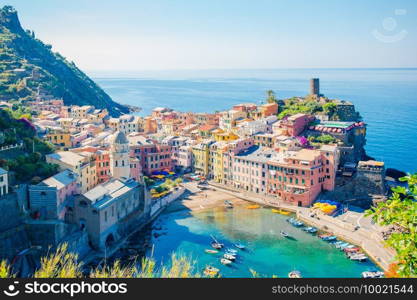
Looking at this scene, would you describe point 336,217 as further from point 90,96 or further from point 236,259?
point 90,96

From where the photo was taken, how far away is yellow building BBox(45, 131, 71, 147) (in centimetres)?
5041

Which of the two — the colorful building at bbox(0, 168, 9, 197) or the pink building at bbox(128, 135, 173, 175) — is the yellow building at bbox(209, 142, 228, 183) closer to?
the pink building at bbox(128, 135, 173, 175)

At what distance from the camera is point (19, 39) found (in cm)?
9850

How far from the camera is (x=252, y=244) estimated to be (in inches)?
1378

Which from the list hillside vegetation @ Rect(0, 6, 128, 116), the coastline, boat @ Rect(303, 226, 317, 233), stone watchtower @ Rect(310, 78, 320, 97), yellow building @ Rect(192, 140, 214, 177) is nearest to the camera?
the coastline

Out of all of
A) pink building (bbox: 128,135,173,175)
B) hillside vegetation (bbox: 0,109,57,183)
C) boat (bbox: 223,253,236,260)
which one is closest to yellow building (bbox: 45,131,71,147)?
hillside vegetation (bbox: 0,109,57,183)

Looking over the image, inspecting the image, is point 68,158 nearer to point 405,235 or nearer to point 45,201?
point 45,201

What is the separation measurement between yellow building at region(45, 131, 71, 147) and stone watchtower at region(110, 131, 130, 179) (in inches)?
535

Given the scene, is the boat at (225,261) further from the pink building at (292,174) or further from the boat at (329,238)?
the pink building at (292,174)

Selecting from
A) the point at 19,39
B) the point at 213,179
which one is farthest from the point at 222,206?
the point at 19,39

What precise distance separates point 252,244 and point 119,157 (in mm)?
14105

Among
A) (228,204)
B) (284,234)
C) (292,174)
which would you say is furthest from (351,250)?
(228,204)

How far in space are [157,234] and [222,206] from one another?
8.76m

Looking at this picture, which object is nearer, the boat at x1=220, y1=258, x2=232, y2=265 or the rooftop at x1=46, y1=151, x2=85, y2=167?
the boat at x1=220, y1=258, x2=232, y2=265
